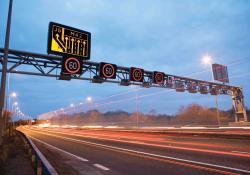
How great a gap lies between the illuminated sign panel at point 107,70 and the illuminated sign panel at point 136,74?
6.88 ft

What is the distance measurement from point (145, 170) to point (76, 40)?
9610mm

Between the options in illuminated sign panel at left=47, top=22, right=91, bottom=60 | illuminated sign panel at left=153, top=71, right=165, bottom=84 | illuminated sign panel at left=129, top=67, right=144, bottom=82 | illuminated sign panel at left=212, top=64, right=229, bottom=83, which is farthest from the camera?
illuminated sign panel at left=212, top=64, right=229, bottom=83

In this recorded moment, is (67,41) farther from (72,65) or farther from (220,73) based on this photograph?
(220,73)

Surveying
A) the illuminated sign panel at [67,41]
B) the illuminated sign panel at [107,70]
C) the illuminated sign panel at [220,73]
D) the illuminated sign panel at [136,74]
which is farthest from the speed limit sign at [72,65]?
the illuminated sign panel at [220,73]

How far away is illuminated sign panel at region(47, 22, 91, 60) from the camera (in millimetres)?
15352

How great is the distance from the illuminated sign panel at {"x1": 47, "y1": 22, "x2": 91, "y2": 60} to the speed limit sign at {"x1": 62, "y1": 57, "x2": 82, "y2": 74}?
1.45m

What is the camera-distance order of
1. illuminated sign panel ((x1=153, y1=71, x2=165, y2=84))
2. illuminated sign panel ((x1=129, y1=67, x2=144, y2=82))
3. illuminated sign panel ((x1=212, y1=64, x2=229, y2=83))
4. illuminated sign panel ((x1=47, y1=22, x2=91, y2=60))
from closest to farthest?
illuminated sign panel ((x1=47, y1=22, x2=91, y2=60)) < illuminated sign panel ((x1=129, y1=67, x2=144, y2=82)) < illuminated sign panel ((x1=153, y1=71, x2=165, y2=84)) < illuminated sign panel ((x1=212, y1=64, x2=229, y2=83))

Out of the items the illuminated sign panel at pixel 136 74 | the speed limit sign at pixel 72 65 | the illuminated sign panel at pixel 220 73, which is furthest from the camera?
the illuminated sign panel at pixel 220 73

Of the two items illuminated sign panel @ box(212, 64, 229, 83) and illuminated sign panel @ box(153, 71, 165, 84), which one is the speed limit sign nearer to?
illuminated sign panel @ box(153, 71, 165, 84)

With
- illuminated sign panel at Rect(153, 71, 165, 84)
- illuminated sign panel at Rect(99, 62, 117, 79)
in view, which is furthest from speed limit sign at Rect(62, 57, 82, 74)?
illuminated sign panel at Rect(153, 71, 165, 84)

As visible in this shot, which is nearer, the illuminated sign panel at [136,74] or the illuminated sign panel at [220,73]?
the illuminated sign panel at [136,74]

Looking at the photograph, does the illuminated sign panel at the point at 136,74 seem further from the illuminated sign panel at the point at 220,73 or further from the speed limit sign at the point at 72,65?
the illuminated sign panel at the point at 220,73

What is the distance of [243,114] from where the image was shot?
40.8 metres

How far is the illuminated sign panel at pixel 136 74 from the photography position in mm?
23156
